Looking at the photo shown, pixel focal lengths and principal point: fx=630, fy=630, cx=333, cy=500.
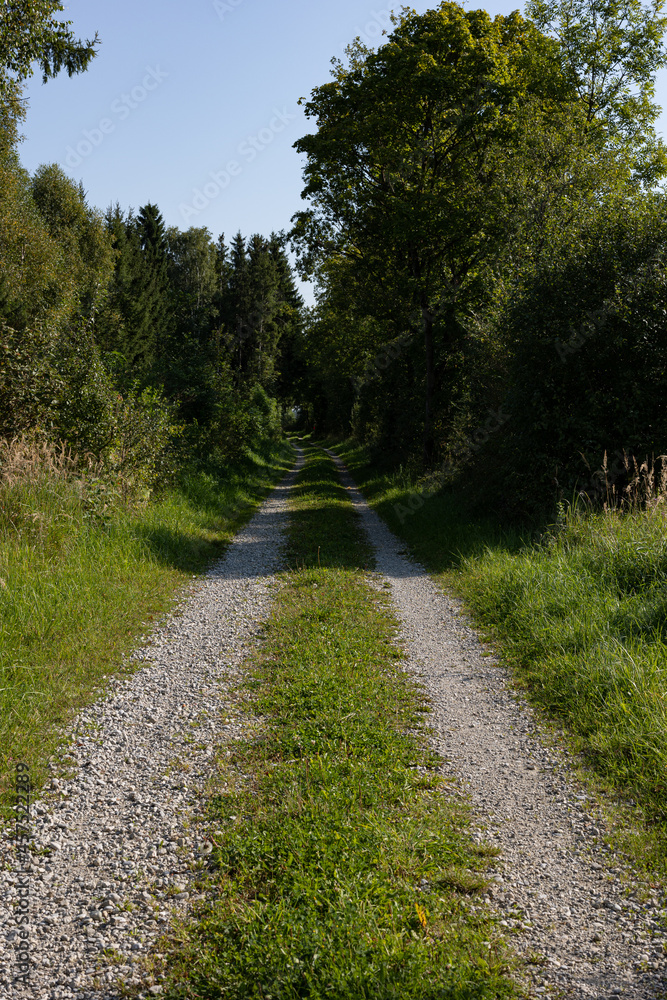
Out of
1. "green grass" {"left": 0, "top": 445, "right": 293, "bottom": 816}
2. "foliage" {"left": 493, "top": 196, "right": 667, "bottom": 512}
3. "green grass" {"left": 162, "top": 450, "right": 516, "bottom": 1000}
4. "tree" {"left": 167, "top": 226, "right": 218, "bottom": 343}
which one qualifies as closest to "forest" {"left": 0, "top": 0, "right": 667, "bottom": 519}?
"foliage" {"left": 493, "top": 196, "right": 667, "bottom": 512}

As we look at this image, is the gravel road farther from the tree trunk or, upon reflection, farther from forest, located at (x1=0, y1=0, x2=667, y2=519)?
the tree trunk

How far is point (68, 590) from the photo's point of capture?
23.8 ft

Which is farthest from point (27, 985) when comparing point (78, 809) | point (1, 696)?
point (1, 696)

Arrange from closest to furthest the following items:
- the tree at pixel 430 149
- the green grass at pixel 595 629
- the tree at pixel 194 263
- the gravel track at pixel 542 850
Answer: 1. the gravel track at pixel 542 850
2. the green grass at pixel 595 629
3. the tree at pixel 430 149
4. the tree at pixel 194 263

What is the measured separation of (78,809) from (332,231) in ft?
68.4

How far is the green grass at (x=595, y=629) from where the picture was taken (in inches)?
177

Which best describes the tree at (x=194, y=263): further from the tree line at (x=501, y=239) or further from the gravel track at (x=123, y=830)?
the gravel track at (x=123, y=830)

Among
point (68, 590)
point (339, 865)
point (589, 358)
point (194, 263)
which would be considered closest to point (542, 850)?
point (339, 865)

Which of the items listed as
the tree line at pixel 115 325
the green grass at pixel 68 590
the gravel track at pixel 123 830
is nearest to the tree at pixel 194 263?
the tree line at pixel 115 325

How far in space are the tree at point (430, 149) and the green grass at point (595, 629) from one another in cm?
1034

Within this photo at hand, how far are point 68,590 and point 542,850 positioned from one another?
18.4 feet

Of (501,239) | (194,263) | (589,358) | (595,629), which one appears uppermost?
(194,263)

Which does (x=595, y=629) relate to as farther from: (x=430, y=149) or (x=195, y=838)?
(x=430, y=149)

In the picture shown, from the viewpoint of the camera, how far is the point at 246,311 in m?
45.1
